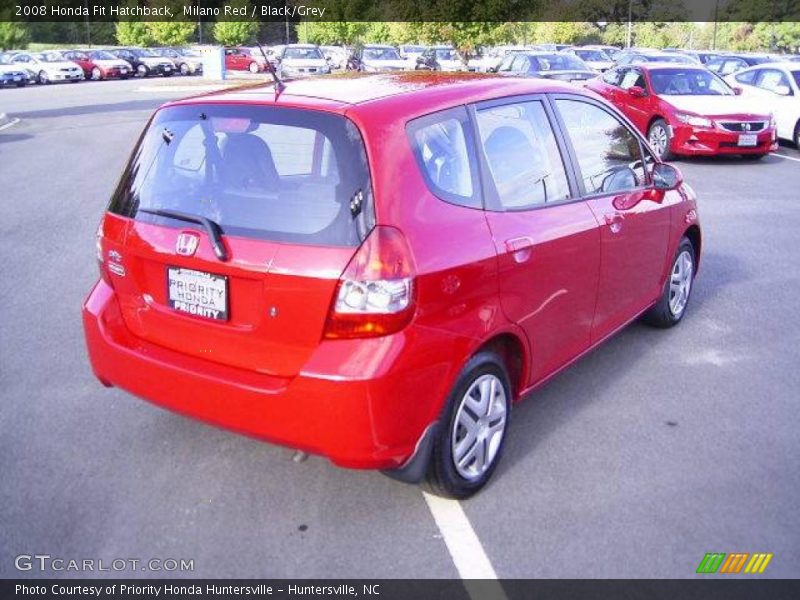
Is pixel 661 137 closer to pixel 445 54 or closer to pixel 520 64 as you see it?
pixel 520 64

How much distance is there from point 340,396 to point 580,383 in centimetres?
Answer: 227

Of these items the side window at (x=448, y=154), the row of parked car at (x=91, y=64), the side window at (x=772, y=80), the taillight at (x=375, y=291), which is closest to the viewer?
the taillight at (x=375, y=291)

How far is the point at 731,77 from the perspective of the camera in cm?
1781

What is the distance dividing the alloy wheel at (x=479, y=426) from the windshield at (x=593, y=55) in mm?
34418

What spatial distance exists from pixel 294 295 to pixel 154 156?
1.11 metres

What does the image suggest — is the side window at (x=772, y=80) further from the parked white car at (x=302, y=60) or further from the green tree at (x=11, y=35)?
the green tree at (x=11, y=35)

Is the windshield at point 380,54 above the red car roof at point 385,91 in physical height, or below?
below

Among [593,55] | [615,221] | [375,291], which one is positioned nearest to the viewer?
[375,291]

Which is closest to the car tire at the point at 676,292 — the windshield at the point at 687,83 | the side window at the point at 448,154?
the side window at the point at 448,154

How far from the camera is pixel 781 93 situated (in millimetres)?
16016

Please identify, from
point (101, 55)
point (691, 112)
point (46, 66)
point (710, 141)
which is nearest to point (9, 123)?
point (691, 112)

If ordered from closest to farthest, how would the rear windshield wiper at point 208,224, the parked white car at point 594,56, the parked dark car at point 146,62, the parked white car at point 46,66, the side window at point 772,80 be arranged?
1. the rear windshield wiper at point 208,224
2. the side window at point 772,80
3. the parked white car at point 594,56
4. the parked white car at point 46,66
5. the parked dark car at point 146,62

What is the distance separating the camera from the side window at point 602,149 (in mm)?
4438

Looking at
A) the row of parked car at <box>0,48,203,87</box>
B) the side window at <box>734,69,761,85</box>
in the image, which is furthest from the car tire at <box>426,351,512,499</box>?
the row of parked car at <box>0,48,203,87</box>
